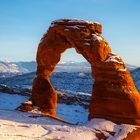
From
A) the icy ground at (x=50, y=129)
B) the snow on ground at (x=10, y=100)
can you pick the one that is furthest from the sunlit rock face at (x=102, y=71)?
the snow on ground at (x=10, y=100)

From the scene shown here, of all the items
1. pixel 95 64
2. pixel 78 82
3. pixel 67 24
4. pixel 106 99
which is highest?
pixel 67 24

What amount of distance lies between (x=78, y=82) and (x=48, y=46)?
274 ft

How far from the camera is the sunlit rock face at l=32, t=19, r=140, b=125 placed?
19.1m

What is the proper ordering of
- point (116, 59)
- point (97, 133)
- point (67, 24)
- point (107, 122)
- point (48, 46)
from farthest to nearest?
point (48, 46) < point (67, 24) < point (116, 59) < point (107, 122) < point (97, 133)

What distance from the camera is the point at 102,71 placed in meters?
20.0

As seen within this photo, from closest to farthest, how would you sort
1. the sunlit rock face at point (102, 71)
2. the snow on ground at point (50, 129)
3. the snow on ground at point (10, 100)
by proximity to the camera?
1. the snow on ground at point (50, 129)
2. the sunlit rock face at point (102, 71)
3. the snow on ground at point (10, 100)

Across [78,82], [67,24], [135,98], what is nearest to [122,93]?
[135,98]

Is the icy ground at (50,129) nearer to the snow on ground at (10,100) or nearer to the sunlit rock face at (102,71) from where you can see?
the sunlit rock face at (102,71)

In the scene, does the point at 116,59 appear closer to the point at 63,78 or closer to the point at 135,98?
the point at 135,98

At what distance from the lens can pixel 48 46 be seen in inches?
937

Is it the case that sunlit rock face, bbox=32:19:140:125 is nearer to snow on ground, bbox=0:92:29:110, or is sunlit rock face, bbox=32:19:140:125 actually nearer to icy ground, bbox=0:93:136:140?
icy ground, bbox=0:93:136:140

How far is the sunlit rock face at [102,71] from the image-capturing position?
62.8 feet

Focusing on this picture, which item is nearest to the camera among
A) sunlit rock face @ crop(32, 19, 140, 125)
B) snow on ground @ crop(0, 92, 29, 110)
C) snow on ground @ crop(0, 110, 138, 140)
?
snow on ground @ crop(0, 110, 138, 140)

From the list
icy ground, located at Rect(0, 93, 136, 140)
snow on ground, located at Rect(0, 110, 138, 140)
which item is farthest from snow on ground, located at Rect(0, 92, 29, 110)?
snow on ground, located at Rect(0, 110, 138, 140)
